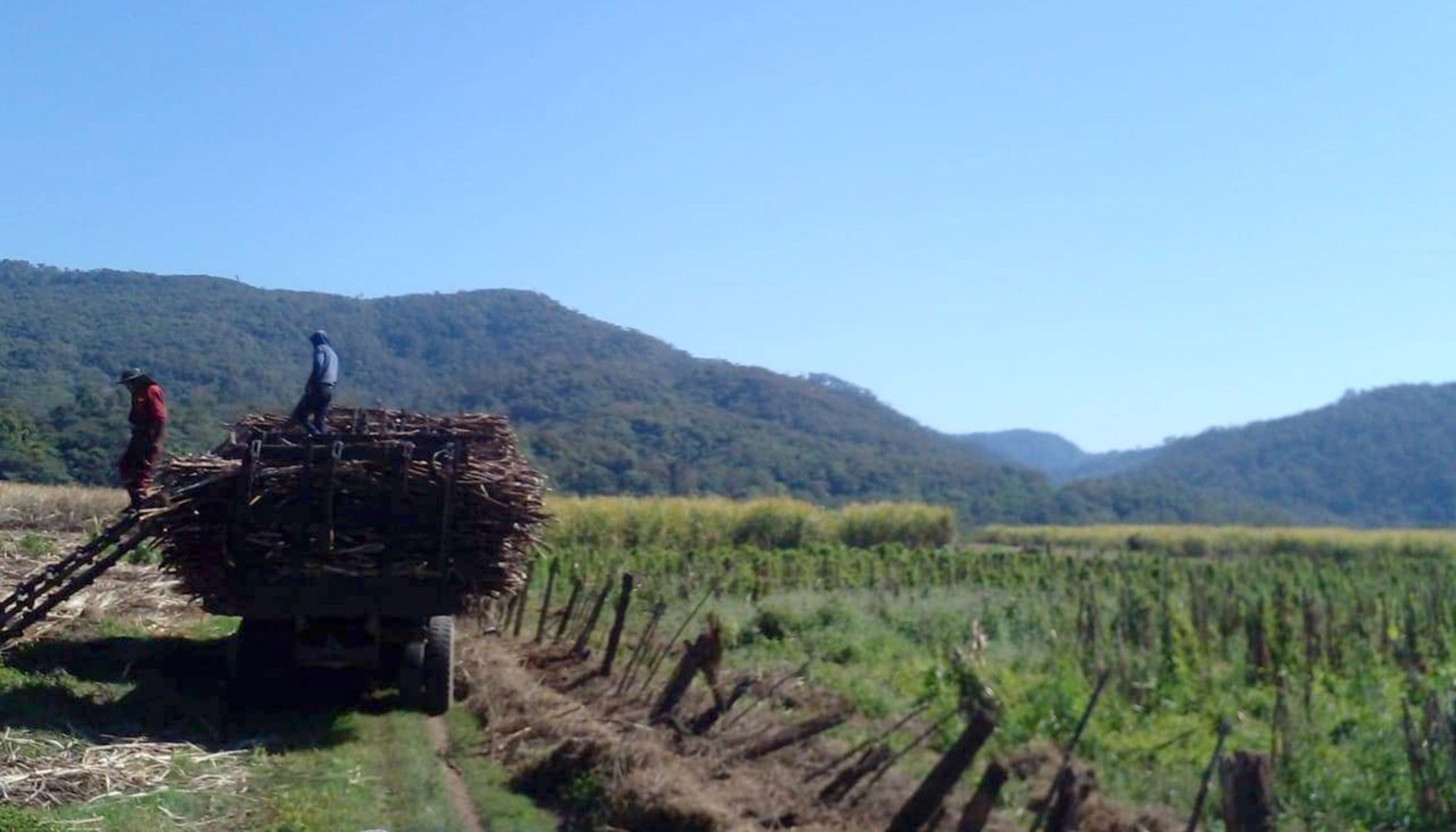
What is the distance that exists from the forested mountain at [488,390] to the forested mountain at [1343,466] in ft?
70.4

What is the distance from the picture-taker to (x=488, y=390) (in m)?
77.8

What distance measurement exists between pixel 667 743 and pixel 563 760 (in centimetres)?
88

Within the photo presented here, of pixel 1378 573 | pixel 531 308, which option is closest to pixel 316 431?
pixel 1378 573

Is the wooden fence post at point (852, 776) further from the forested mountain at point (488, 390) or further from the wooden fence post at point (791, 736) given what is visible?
the forested mountain at point (488, 390)

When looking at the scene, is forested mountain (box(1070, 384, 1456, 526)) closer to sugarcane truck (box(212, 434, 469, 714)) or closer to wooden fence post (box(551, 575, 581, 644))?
wooden fence post (box(551, 575, 581, 644))

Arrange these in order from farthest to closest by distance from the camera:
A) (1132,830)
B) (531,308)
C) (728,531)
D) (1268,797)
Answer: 1. (531,308)
2. (728,531)
3. (1132,830)
4. (1268,797)

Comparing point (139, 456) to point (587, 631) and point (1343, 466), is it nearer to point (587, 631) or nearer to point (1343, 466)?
point (587, 631)

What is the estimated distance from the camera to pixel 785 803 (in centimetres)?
895

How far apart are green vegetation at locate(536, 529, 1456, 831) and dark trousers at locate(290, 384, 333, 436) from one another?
601cm

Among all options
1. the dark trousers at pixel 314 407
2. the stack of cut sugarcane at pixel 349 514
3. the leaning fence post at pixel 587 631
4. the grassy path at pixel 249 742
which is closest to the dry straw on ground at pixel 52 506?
the grassy path at pixel 249 742

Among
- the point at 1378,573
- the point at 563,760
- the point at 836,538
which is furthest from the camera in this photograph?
the point at 836,538

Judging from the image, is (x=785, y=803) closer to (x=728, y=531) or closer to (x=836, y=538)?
(x=728, y=531)

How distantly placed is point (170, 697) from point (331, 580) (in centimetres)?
191

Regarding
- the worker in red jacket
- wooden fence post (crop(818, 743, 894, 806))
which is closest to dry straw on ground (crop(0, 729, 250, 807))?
wooden fence post (crop(818, 743, 894, 806))
